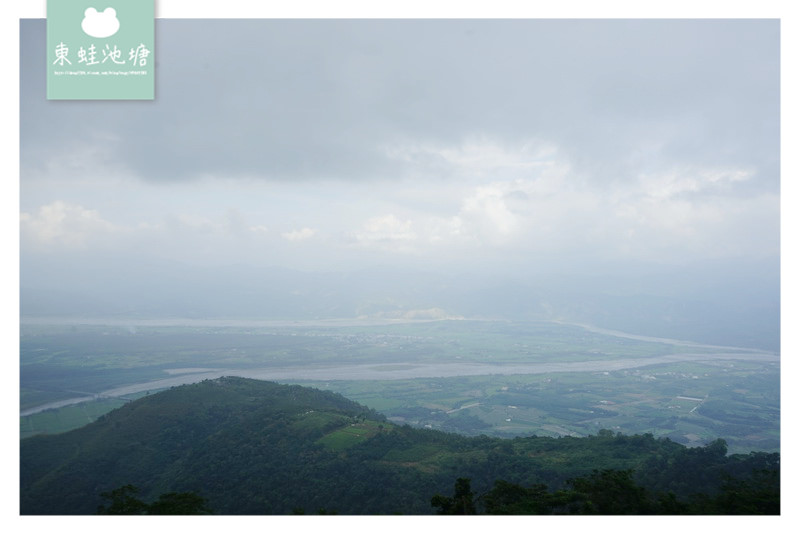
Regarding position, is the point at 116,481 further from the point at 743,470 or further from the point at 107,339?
the point at 107,339

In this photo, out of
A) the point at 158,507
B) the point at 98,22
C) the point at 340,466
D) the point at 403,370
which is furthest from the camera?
the point at 403,370

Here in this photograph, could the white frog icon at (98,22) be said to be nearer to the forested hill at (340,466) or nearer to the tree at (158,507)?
the forested hill at (340,466)

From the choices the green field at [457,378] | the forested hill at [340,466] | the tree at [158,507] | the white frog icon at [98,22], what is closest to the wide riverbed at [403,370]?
the green field at [457,378]

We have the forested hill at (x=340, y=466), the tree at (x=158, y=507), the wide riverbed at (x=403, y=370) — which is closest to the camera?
the tree at (x=158, y=507)

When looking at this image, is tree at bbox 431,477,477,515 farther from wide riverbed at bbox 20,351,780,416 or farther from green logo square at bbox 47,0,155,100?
wide riverbed at bbox 20,351,780,416

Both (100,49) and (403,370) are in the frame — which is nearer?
(100,49)

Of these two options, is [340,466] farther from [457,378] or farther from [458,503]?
[457,378]

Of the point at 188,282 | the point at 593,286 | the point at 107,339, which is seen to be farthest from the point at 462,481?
the point at 593,286

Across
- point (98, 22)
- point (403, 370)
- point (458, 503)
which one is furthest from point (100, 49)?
point (403, 370)
